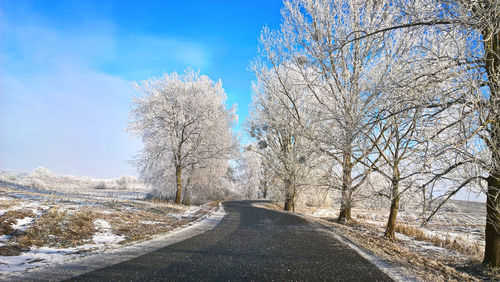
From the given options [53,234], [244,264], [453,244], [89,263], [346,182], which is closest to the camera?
[89,263]

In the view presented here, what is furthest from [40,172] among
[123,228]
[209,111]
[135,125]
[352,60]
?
[352,60]

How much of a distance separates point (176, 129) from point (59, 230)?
12.4 metres

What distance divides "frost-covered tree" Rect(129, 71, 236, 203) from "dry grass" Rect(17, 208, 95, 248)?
34.5 feet

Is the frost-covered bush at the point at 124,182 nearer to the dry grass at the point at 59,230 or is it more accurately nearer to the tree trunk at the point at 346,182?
the dry grass at the point at 59,230

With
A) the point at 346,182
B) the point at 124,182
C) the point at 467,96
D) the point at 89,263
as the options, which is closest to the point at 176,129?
the point at 346,182

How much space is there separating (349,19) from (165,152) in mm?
14162

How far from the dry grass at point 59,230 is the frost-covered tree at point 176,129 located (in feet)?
34.5

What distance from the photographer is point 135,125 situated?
699 inches

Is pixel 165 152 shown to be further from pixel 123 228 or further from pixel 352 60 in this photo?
pixel 352 60

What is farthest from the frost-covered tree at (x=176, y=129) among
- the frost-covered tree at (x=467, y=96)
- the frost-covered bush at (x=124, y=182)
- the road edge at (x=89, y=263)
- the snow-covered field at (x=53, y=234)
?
the frost-covered bush at (x=124, y=182)

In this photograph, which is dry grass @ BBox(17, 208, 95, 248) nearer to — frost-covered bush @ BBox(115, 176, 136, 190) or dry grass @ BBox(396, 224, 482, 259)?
dry grass @ BBox(396, 224, 482, 259)

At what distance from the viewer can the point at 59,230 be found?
5625mm

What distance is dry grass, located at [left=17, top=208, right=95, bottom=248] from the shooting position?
4941 millimetres

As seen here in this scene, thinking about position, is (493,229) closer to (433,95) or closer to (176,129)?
(433,95)
